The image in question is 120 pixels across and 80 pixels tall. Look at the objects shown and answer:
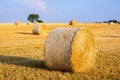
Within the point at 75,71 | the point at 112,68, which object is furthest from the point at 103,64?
the point at 75,71

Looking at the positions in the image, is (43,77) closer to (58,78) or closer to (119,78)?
(58,78)

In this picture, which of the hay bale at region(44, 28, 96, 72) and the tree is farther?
the tree

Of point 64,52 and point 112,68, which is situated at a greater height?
point 64,52

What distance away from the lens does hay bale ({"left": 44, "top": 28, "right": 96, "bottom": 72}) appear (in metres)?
8.98

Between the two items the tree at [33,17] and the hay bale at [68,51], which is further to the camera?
the tree at [33,17]

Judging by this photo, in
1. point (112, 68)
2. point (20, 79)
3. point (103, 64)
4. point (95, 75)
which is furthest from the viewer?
point (103, 64)

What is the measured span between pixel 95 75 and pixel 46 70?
1500mm

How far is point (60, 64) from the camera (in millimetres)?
9039

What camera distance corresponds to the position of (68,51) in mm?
8992

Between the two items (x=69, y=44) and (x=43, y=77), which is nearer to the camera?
(x=43, y=77)

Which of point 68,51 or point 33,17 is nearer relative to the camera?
point 68,51

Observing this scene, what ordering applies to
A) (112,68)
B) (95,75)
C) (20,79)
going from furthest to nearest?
(112,68) → (95,75) → (20,79)

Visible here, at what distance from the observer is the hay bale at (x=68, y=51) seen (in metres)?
8.98

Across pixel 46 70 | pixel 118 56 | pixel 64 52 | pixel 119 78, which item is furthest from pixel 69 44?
pixel 118 56
